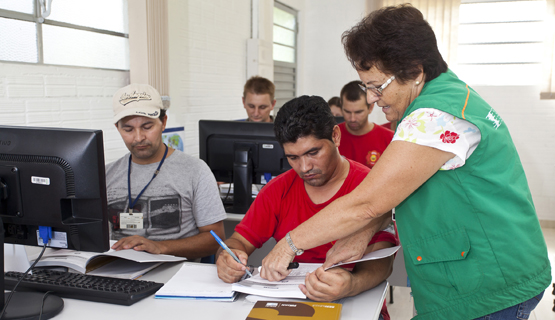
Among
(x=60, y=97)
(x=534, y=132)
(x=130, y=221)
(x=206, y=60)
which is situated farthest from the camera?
(x=534, y=132)

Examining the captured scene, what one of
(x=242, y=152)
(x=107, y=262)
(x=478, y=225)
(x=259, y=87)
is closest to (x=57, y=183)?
(x=107, y=262)

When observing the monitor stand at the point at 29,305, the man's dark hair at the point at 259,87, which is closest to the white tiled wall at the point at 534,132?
the man's dark hair at the point at 259,87

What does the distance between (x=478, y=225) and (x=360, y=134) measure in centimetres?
220

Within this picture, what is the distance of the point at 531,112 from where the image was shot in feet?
15.6

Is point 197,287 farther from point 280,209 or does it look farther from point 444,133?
point 444,133

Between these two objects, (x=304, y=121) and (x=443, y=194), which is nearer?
(x=443, y=194)

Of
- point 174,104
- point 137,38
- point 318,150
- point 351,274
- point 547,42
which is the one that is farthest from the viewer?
point 547,42

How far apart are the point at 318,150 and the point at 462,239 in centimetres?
59

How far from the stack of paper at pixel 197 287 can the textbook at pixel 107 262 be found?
0.12m

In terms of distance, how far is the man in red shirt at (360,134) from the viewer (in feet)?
10.2

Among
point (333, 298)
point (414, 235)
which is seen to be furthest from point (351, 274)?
point (414, 235)

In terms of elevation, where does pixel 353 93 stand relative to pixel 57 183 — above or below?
above

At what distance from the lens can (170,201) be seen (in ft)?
6.06

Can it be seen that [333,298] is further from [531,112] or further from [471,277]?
[531,112]
